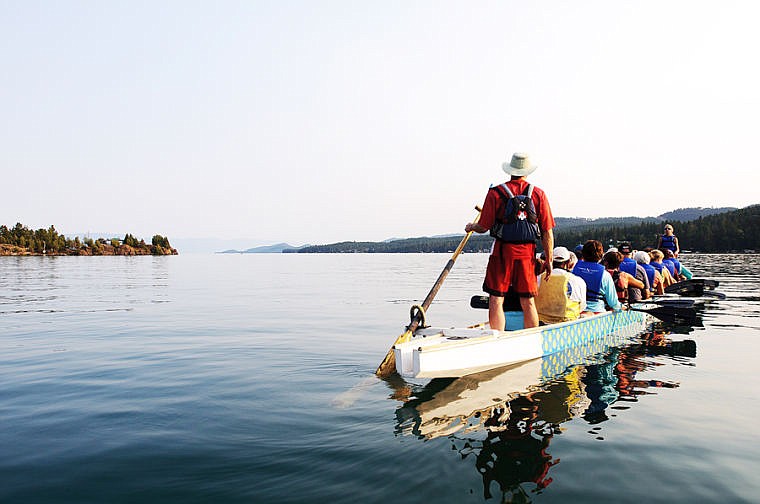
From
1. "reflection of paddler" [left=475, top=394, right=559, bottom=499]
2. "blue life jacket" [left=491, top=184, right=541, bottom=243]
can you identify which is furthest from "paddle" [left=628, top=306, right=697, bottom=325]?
"reflection of paddler" [left=475, top=394, right=559, bottom=499]

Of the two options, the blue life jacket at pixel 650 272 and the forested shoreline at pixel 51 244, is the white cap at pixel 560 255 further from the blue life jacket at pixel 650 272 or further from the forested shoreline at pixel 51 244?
the forested shoreline at pixel 51 244

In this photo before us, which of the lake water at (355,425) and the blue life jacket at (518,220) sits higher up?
the blue life jacket at (518,220)

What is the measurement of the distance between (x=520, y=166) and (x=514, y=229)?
1.02 metres

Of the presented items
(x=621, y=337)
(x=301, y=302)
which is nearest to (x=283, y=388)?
(x=621, y=337)

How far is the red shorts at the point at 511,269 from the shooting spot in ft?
26.0

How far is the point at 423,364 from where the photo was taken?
253 inches

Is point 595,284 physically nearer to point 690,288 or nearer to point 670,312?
point 670,312

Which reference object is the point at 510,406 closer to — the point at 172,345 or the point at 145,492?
the point at 145,492

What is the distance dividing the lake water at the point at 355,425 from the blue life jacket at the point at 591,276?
1.13 meters

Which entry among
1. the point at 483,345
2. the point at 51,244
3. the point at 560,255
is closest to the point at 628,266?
the point at 560,255

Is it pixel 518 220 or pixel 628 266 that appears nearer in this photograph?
pixel 518 220

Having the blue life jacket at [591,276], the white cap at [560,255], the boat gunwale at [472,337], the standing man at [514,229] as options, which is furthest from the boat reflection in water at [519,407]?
the white cap at [560,255]

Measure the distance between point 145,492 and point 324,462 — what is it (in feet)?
4.60

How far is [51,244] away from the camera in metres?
130
